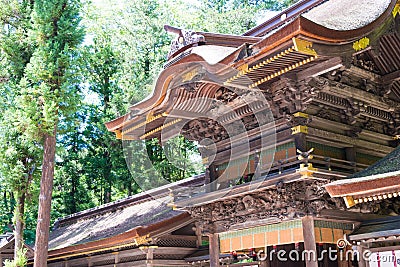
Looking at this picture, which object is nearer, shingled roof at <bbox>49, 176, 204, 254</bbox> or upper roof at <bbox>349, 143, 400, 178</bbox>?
upper roof at <bbox>349, 143, 400, 178</bbox>

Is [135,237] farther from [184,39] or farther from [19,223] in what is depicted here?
[19,223]

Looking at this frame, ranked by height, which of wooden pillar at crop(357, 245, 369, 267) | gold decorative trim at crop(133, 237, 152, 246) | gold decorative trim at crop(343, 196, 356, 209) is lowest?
wooden pillar at crop(357, 245, 369, 267)

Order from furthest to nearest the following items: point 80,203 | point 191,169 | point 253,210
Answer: point 80,203 → point 191,169 → point 253,210

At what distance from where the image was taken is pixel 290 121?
6.55 meters

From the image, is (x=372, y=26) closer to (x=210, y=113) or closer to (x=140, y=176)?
(x=210, y=113)

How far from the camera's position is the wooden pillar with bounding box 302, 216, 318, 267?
5.99 meters

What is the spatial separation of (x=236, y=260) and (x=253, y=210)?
2.34 metres

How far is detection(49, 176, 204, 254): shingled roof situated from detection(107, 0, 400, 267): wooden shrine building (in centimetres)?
167

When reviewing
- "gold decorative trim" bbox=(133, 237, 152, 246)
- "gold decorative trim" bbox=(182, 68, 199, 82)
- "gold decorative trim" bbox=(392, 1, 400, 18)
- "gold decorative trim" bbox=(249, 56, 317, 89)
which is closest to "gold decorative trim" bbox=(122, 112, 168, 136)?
"gold decorative trim" bbox=(182, 68, 199, 82)

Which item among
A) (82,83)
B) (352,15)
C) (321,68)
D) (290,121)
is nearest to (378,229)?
(290,121)

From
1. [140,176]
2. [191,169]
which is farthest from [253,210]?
[191,169]

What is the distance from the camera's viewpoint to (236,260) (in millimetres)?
8875

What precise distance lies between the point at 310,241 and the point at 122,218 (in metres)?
7.20

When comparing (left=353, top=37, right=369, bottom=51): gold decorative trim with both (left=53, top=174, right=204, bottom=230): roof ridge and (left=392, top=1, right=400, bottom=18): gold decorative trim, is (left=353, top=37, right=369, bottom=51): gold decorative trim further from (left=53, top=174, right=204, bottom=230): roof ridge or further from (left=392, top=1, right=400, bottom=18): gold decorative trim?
(left=53, top=174, right=204, bottom=230): roof ridge
